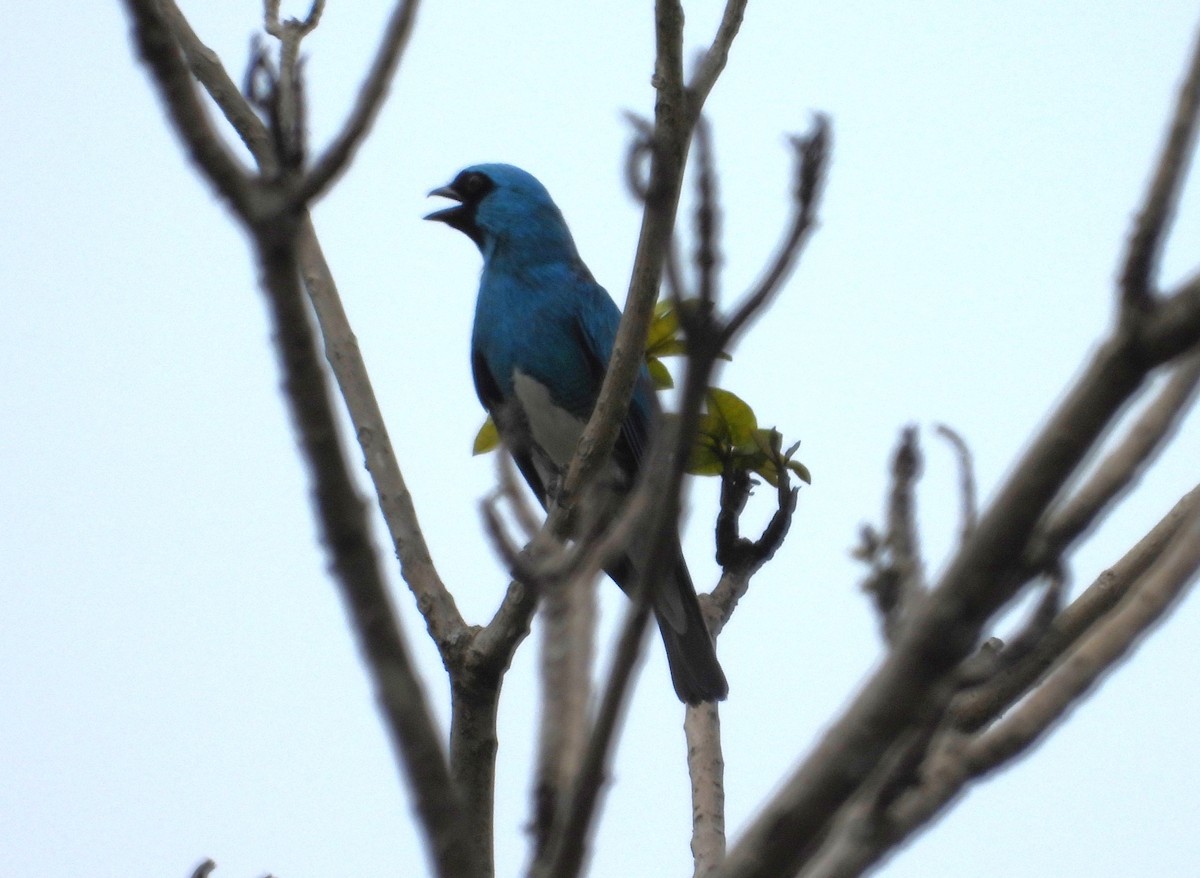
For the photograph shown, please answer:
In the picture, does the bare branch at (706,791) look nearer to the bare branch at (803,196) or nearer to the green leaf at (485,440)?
the green leaf at (485,440)

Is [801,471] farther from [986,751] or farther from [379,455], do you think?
[986,751]

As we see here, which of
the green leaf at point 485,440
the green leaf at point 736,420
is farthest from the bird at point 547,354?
the green leaf at point 736,420

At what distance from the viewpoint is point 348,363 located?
13.8 feet

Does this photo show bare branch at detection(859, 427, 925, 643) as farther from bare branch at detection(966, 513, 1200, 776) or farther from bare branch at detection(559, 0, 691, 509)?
bare branch at detection(559, 0, 691, 509)

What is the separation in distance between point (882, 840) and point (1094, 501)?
0.49 m

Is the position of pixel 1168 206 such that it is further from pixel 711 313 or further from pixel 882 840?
pixel 882 840

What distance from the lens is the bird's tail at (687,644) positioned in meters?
4.73

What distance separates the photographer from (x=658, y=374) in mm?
4762

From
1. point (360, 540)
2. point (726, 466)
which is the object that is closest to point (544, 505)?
point (726, 466)

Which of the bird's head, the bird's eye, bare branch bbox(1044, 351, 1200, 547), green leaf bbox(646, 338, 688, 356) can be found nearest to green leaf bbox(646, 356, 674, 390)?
green leaf bbox(646, 338, 688, 356)

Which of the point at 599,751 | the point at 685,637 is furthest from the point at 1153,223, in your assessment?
Answer: the point at 685,637

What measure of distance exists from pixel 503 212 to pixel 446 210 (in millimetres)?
348

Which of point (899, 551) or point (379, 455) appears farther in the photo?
point (379, 455)

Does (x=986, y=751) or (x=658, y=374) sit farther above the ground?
(x=658, y=374)
